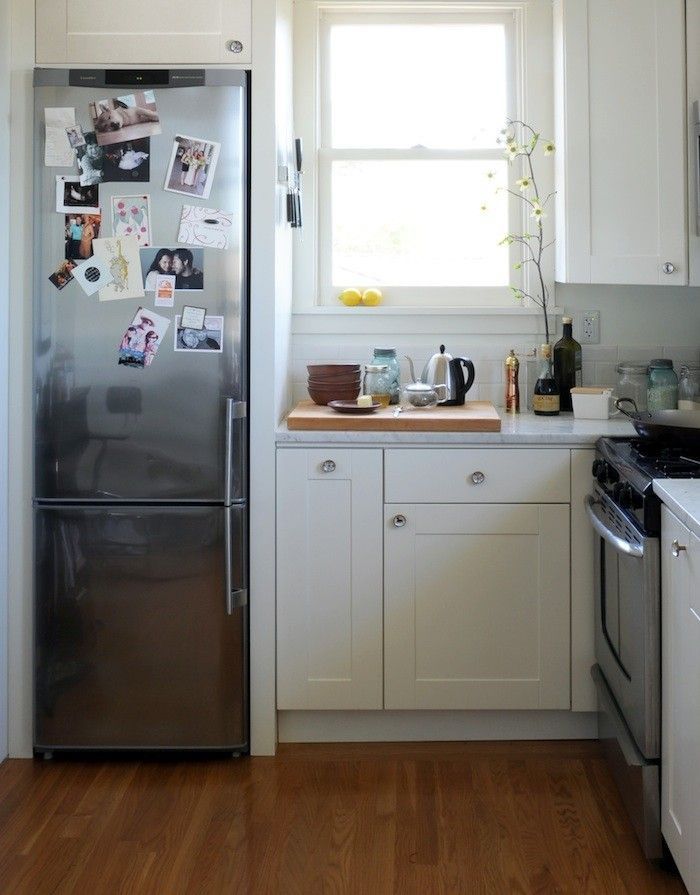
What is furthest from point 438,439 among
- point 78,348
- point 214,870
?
point 214,870

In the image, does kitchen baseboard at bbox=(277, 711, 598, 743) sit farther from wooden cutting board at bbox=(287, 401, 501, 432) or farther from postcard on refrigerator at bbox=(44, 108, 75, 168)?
postcard on refrigerator at bbox=(44, 108, 75, 168)

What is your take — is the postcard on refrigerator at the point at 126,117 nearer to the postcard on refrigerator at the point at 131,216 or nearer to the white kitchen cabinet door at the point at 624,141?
the postcard on refrigerator at the point at 131,216

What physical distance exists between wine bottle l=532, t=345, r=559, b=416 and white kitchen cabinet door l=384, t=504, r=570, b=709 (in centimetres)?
49

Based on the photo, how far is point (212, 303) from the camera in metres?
3.02

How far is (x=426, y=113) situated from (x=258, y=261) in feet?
3.54

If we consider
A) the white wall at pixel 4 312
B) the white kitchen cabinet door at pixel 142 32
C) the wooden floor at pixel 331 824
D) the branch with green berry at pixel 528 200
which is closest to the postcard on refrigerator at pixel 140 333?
the white wall at pixel 4 312

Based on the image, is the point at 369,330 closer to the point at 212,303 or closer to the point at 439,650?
the point at 212,303

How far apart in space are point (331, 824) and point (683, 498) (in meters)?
1.23

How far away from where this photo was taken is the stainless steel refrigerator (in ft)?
9.84

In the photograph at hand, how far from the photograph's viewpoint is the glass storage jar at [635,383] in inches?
141

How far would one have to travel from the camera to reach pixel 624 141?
11.0ft

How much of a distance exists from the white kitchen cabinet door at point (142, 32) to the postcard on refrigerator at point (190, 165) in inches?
9.4

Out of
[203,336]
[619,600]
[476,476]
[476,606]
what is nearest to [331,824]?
[476,606]

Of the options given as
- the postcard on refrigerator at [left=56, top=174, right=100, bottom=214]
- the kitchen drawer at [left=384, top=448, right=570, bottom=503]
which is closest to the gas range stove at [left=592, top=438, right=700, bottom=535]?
the kitchen drawer at [left=384, top=448, right=570, bottom=503]
